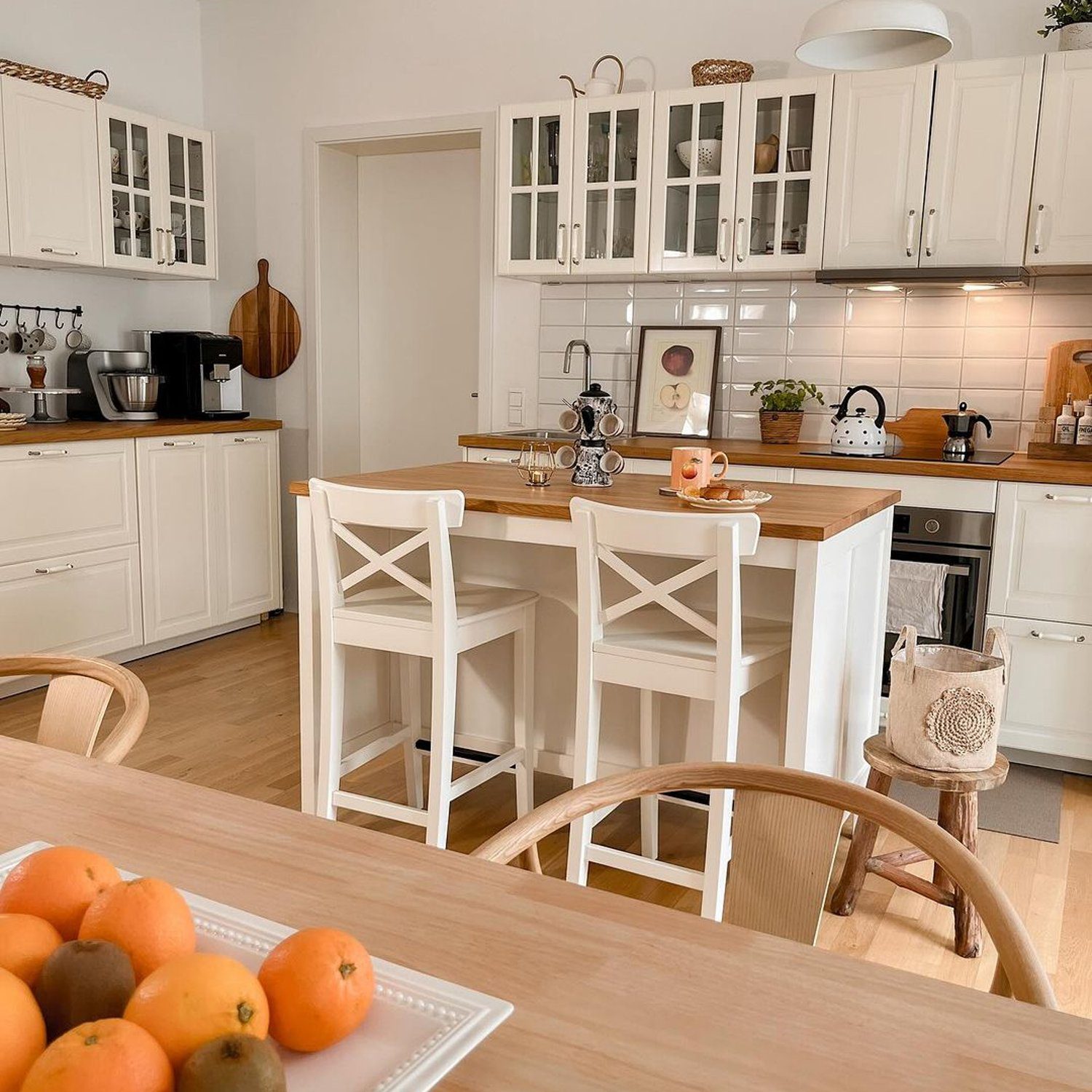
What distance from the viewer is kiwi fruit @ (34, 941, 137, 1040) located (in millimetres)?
612

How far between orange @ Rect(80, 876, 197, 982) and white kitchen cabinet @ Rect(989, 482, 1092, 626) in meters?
3.07

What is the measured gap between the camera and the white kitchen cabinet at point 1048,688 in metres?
3.27

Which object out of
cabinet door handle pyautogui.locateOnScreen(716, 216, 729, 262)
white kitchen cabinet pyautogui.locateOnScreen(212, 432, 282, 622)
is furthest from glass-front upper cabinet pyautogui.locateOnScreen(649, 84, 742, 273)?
white kitchen cabinet pyautogui.locateOnScreen(212, 432, 282, 622)

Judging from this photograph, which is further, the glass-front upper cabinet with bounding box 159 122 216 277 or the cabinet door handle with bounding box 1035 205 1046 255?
the glass-front upper cabinet with bounding box 159 122 216 277

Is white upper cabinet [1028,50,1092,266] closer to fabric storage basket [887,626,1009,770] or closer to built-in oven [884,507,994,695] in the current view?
built-in oven [884,507,994,695]

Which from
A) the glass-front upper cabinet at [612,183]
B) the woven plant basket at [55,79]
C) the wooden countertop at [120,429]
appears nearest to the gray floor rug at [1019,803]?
the glass-front upper cabinet at [612,183]

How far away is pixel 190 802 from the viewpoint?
1.01 m

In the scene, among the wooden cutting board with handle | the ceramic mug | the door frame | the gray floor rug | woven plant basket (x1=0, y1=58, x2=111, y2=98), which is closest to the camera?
the ceramic mug

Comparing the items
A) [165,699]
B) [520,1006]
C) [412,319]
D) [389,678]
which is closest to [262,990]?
[520,1006]

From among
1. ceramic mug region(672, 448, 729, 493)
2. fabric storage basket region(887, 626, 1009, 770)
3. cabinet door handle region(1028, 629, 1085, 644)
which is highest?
ceramic mug region(672, 448, 729, 493)

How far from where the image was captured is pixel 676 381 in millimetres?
4398

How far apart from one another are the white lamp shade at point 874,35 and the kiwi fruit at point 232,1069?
2.35 meters

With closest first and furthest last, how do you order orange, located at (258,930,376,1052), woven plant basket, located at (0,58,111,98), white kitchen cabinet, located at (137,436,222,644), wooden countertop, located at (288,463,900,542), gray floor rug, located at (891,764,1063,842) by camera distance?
orange, located at (258,930,376,1052)
wooden countertop, located at (288,463,900,542)
gray floor rug, located at (891,764,1063,842)
woven plant basket, located at (0,58,111,98)
white kitchen cabinet, located at (137,436,222,644)

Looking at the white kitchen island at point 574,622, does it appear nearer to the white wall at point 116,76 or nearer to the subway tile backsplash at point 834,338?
the subway tile backsplash at point 834,338
